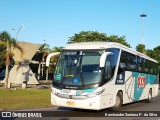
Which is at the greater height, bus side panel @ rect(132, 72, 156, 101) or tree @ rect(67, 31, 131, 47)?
tree @ rect(67, 31, 131, 47)

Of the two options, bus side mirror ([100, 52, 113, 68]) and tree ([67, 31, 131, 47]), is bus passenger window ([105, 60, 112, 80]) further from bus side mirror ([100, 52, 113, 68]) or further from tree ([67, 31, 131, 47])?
tree ([67, 31, 131, 47])

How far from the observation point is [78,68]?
14.2 meters

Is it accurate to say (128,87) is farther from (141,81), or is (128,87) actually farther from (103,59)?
(103,59)

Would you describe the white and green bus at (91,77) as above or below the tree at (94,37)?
below

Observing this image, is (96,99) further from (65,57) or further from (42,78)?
(42,78)

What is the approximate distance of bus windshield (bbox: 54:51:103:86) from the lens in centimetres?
1391

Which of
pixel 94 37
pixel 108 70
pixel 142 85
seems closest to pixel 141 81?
pixel 142 85

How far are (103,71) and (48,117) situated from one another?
306 cm

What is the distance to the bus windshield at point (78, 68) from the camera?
45.6ft

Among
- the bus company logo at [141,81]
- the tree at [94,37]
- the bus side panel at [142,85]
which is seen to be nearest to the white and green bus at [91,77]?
the bus side panel at [142,85]

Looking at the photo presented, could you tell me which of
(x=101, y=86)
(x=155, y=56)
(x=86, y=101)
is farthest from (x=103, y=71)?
(x=155, y=56)

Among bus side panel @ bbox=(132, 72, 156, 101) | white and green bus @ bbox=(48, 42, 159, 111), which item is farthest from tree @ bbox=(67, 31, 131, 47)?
white and green bus @ bbox=(48, 42, 159, 111)

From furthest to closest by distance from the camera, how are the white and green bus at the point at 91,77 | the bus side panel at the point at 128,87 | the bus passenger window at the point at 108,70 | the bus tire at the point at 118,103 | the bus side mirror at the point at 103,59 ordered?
the bus side panel at the point at 128,87, the bus tire at the point at 118,103, the bus passenger window at the point at 108,70, the white and green bus at the point at 91,77, the bus side mirror at the point at 103,59

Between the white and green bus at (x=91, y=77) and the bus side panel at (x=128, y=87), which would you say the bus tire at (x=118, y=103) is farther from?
the bus side panel at (x=128, y=87)
